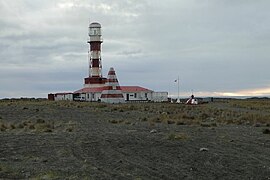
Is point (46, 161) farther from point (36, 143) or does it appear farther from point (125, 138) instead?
point (125, 138)

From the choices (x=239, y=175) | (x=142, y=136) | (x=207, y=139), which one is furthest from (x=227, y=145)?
(x=239, y=175)

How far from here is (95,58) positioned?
7300 cm

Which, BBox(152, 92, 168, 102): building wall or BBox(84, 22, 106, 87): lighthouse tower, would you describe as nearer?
BBox(84, 22, 106, 87): lighthouse tower

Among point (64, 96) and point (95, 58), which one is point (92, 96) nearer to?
point (95, 58)

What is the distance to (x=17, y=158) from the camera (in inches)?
487

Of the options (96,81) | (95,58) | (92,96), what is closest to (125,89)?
(92,96)

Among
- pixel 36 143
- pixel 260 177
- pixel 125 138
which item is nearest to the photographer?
pixel 260 177

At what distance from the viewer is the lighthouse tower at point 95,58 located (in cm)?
7325

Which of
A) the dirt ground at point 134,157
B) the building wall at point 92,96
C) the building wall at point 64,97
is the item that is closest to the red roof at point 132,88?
the building wall at point 92,96

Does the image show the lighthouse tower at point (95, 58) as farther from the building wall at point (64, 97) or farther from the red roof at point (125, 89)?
the building wall at point (64, 97)

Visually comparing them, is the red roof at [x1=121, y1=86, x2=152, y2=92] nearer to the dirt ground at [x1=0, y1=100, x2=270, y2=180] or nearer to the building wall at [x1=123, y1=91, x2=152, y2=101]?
the building wall at [x1=123, y1=91, x2=152, y2=101]

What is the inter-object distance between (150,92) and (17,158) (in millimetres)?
71581

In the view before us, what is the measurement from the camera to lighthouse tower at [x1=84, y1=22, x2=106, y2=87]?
73250 millimetres

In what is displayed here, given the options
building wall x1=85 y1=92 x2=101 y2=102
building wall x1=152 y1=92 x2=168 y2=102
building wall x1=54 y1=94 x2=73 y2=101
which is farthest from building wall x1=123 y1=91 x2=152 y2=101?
building wall x1=54 y1=94 x2=73 y2=101
